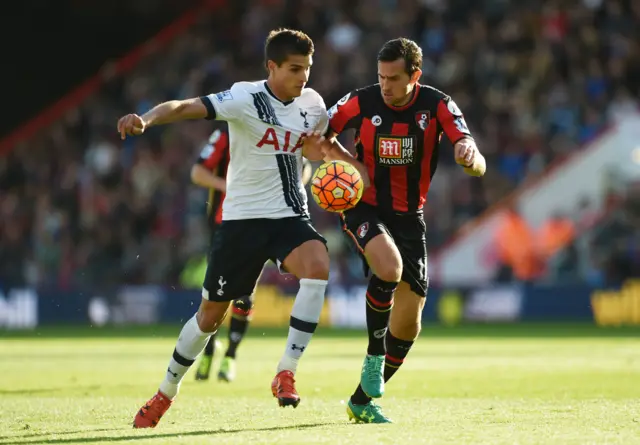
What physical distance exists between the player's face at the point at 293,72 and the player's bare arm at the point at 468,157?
3.56 feet

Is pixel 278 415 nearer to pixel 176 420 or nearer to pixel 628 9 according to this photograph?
pixel 176 420

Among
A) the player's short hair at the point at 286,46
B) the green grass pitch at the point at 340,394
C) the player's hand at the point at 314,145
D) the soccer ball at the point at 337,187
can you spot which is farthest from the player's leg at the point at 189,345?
the player's short hair at the point at 286,46

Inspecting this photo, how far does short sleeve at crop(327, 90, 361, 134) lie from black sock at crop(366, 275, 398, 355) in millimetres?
1119

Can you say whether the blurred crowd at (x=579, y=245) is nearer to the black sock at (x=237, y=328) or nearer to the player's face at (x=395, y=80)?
the black sock at (x=237, y=328)

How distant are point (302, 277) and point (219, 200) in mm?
4348

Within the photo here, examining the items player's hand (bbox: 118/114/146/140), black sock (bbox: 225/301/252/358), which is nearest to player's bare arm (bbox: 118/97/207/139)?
player's hand (bbox: 118/114/146/140)

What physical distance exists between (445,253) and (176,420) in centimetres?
1508

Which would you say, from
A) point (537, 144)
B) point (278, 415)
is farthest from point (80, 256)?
point (278, 415)

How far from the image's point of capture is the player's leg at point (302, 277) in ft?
24.7

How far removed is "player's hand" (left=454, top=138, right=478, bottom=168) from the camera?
7.56 metres

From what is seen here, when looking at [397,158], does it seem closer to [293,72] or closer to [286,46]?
[293,72]

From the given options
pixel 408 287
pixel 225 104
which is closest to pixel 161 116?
pixel 225 104

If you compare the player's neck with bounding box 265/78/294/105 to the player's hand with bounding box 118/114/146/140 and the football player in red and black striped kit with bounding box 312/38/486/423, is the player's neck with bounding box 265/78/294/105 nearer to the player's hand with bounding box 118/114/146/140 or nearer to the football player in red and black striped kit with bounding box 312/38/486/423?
the football player in red and black striped kit with bounding box 312/38/486/423

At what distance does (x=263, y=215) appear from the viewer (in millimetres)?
7766
